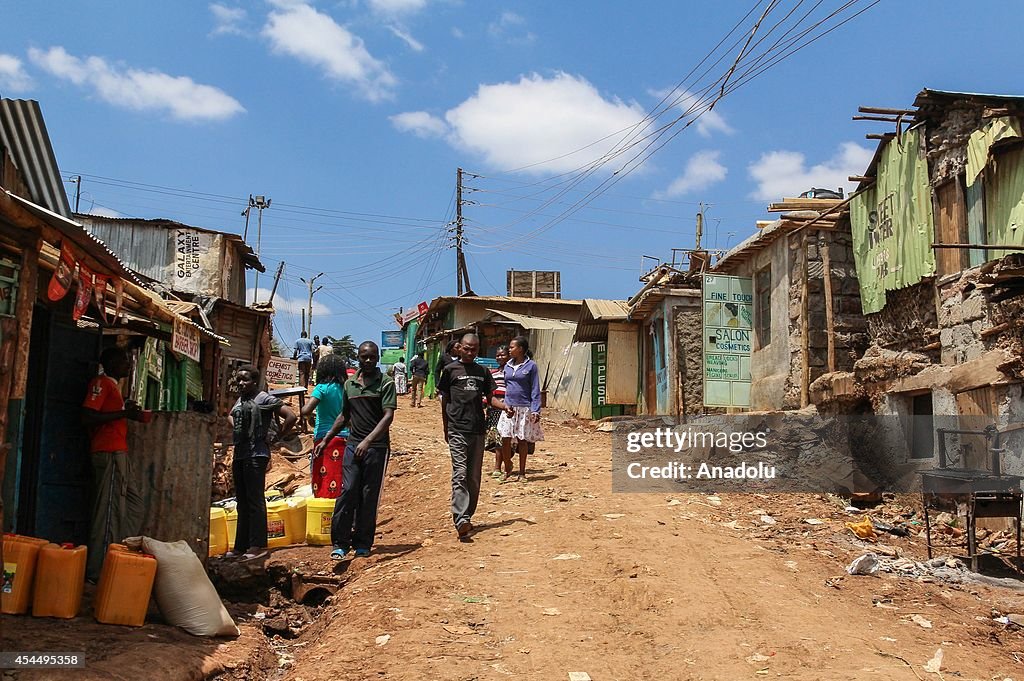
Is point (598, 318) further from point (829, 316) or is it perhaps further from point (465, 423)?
point (465, 423)

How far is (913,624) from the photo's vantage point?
5.98m

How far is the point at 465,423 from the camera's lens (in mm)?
8008

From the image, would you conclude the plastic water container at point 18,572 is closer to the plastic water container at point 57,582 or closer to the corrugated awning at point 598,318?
the plastic water container at point 57,582

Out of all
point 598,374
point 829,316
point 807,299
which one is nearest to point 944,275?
point 829,316

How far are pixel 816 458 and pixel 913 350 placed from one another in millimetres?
1941

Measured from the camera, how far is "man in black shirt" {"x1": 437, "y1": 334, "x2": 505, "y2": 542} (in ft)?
25.8

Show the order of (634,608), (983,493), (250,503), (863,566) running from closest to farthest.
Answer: (634,608) → (863,566) → (983,493) → (250,503)

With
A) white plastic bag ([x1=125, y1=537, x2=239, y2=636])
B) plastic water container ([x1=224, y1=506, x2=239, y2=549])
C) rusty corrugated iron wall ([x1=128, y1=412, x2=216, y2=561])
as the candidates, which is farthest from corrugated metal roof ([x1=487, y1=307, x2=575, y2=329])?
white plastic bag ([x1=125, y1=537, x2=239, y2=636])

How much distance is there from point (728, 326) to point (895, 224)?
5.14 metres

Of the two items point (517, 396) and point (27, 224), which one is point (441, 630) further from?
point (517, 396)

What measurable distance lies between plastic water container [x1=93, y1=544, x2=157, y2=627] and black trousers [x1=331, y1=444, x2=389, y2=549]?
2263mm

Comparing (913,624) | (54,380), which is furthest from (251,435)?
(913,624)

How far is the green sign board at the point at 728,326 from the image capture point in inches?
658

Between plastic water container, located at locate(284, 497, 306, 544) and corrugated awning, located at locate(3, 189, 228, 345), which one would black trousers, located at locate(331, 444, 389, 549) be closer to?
plastic water container, located at locate(284, 497, 306, 544)
